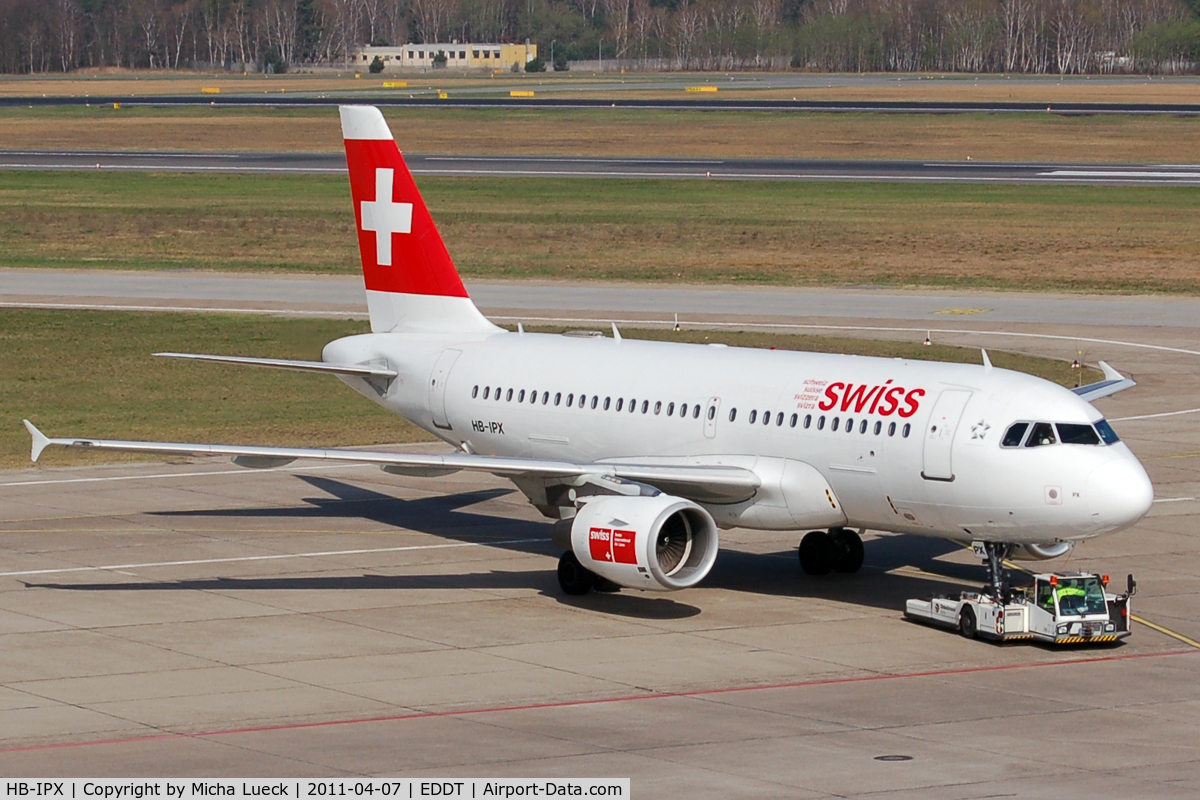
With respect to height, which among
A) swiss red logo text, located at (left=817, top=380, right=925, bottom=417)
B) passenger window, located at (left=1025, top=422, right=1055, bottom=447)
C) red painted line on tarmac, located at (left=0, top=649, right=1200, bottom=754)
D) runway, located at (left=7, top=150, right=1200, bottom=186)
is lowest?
red painted line on tarmac, located at (left=0, top=649, right=1200, bottom=754)

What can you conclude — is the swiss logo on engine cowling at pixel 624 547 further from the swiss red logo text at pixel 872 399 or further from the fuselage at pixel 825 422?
the swiss red logo text at pixel 872 399

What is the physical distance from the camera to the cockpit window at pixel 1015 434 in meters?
30.0

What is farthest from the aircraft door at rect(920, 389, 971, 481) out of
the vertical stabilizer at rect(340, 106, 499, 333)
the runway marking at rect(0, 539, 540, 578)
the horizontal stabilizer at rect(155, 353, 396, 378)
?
the horizontal stabilizer at rect(155, 353, 396, 378)

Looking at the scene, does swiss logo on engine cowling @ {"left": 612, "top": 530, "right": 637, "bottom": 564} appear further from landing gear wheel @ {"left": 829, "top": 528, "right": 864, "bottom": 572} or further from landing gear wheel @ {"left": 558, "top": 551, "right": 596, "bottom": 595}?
landing gear wheel @ {"left": 829, "top": 528, "right": 864, "bottom": 572}

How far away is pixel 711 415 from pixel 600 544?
13.6 ft

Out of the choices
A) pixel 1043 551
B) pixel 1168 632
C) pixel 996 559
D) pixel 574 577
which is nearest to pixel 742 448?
pixel 574 577

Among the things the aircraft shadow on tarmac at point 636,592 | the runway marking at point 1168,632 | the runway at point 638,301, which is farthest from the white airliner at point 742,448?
the runway at point 638,301

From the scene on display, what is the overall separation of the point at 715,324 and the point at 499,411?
33.2m

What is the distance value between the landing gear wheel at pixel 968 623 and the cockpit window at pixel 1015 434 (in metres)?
2.90

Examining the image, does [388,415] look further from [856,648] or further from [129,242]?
[129,242]

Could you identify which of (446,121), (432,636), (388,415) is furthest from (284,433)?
(446,121)

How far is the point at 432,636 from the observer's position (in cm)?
3033

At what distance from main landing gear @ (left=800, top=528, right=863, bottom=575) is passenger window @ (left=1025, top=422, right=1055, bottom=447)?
619 cm

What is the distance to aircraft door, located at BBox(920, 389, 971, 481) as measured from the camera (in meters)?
30.4
